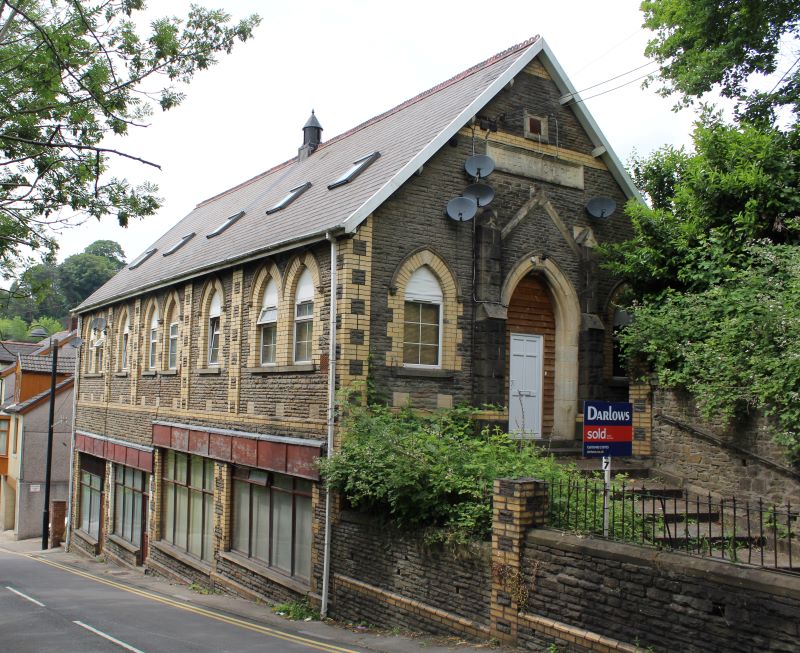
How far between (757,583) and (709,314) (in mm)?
7171

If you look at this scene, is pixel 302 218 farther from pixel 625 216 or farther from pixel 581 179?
pixel 625 216

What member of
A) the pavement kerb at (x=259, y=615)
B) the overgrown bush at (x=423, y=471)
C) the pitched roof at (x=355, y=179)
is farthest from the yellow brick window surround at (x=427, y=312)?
the pavement kerb at (x=259, y=615)

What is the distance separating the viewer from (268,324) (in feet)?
53.8

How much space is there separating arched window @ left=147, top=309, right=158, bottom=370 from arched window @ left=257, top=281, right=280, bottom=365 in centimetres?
676

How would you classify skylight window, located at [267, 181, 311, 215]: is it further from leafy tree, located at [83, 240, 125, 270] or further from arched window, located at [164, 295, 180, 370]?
leafy tree, located at [83, 240, 125, 270]

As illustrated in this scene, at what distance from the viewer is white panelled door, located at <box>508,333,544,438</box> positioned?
16.1m

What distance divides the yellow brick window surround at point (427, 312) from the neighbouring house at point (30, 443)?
90.9 feet

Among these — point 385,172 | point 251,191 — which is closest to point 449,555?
point 385,172

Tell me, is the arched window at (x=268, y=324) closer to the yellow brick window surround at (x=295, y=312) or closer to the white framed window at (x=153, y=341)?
the yellow brick window surround at (x=295, y=312)

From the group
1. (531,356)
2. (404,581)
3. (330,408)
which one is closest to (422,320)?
(330,408)

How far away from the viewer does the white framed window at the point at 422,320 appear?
574 inches

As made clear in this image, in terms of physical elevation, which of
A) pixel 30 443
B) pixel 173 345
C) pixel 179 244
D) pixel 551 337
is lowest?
pixel 30 443

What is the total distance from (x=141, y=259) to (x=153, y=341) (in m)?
6.26

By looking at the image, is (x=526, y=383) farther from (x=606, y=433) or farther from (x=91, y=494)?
(x=91, y=494)
